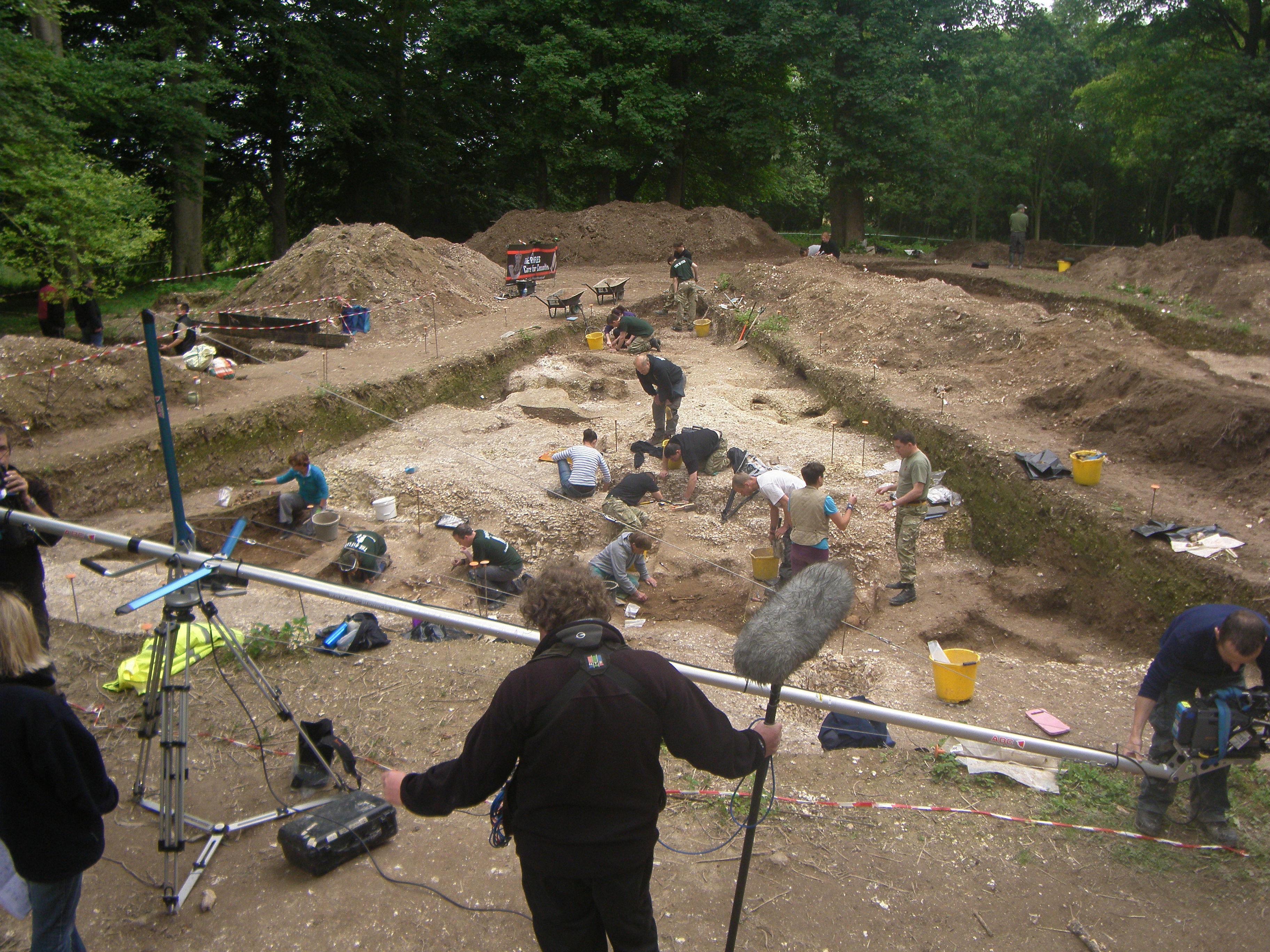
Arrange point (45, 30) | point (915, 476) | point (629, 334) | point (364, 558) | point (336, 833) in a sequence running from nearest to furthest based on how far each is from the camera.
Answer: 1. point (336, 833)
2. point (915, 476)
3. point (364, 558)
4. point (629, 334)
5. point (45, 30)

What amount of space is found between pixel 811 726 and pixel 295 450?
8.98m

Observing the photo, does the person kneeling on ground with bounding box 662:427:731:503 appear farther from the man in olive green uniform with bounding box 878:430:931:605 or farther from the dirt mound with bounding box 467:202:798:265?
the dirt mound with bounding box 467:202:798:265

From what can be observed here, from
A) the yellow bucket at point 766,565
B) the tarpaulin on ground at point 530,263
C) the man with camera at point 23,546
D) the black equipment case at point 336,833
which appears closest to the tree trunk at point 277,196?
the tarpaulin on ground at point 530,263

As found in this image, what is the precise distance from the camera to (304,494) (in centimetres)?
972

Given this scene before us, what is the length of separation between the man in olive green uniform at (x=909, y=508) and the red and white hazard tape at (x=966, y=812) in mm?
4222

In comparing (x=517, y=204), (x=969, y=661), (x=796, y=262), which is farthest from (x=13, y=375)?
(x=517, y=204)

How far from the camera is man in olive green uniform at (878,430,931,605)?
769cm

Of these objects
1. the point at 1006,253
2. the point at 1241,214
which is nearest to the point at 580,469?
the point at 1006,253

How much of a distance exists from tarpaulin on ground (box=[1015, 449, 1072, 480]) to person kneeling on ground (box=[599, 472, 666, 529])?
4.18 m

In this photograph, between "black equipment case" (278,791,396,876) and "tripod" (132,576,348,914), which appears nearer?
"tripod" (132,576,348,914)

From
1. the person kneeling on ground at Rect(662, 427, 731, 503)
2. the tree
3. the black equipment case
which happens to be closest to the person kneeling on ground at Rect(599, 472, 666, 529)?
the person kneeling on ground at Rect(662, 427, 731, 503)

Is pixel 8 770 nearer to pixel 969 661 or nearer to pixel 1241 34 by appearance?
pixel 969 661

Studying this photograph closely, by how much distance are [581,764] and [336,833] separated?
1.78 m

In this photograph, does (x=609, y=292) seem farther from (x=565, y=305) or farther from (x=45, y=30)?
(x=45, y=30)
